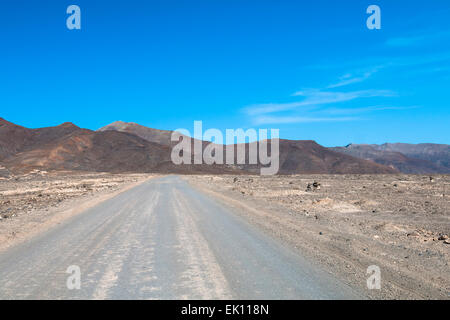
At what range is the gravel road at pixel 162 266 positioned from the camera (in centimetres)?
505

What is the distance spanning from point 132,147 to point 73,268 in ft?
473

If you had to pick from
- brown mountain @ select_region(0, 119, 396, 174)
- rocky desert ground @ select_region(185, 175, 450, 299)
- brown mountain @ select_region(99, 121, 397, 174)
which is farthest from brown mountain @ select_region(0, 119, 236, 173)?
rocky desert ground @ select_region(185, 175, 450, 299)

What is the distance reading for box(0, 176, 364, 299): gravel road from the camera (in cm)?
505

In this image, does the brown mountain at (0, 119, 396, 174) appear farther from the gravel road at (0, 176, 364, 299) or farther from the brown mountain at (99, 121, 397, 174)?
the gravel road at (0, 176, 364, 299)

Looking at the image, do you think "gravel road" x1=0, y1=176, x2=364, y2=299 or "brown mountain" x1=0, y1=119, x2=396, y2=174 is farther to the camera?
"brown mountain" x1=0, y1=119, x2=396, y2=174

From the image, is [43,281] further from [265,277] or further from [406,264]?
[406,264]

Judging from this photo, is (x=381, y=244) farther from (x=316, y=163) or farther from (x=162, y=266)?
(x=316, y=163)

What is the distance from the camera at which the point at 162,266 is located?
645cm

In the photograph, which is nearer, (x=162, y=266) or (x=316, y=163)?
(x=162, y=266)

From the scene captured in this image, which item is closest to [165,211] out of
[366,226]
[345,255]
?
[366,226]

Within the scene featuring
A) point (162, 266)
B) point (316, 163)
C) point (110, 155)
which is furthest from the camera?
point (316, 163)

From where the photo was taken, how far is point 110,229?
10.6 meters

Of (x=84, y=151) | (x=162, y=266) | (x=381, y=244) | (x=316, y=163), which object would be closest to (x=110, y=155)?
(x=84, y=151)

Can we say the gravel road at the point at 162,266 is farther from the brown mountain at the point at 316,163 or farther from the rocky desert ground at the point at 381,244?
the brown mountain at the point at 316,163
